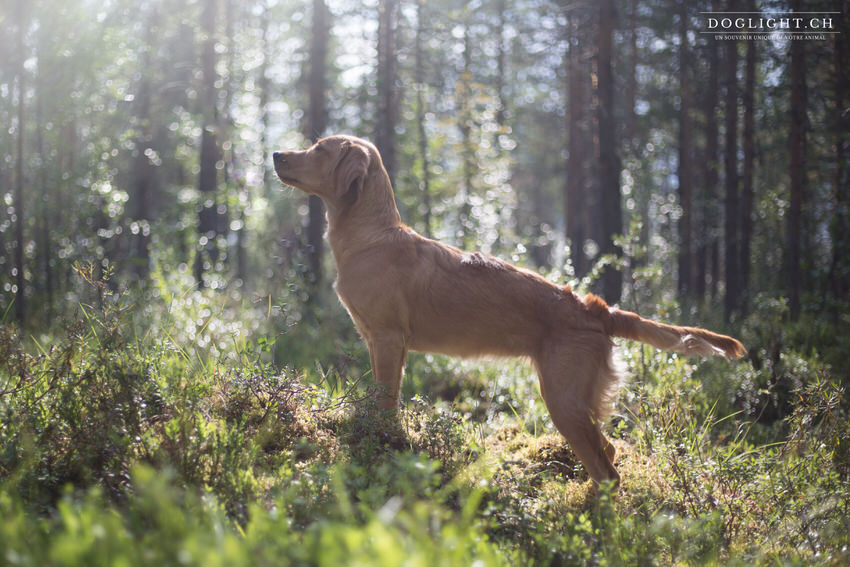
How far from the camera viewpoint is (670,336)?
384 centimetres

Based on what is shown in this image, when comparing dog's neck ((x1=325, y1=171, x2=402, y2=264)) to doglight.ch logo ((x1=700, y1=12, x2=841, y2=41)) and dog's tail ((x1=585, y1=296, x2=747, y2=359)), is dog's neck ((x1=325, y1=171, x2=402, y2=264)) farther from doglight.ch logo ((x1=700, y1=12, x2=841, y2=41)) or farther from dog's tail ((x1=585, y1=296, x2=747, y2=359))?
doglight.ch logo ((x1=700, y1=12, x2=841, y2=41))

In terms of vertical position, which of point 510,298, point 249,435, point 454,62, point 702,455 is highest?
point 454,62

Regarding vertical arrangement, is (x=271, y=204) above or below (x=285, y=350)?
above

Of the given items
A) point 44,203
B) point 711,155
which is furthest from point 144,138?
point 711,155

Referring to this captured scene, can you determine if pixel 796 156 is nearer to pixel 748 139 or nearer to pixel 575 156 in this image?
pixel 748 139

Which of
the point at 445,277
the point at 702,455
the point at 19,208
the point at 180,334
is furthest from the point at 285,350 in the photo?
the point at 702,455

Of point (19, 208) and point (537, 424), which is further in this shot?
point (19, 208)

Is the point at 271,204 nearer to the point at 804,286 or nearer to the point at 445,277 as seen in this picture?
the point at 804,286

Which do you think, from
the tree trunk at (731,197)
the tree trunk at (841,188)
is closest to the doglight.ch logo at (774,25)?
the tree trunk at (841,188)

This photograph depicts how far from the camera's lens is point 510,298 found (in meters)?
4.04

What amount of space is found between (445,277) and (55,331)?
4205 mm

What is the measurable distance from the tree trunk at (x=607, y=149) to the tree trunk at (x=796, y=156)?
352 centimetres

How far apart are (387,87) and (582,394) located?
11.1 m

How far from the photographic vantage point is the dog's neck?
4.36 m
